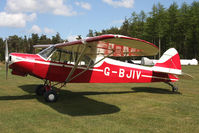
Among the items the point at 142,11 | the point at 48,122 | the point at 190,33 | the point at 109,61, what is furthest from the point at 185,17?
the point at 48,122

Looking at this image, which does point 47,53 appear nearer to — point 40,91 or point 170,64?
point 40,91

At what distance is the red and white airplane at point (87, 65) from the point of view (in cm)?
677

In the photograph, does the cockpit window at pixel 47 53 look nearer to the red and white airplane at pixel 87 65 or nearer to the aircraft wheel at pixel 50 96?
the red and white airplane at pixel 87 65

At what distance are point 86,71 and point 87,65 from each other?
269 mm

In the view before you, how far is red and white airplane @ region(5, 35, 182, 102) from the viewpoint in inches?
267

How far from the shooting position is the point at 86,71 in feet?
27.1

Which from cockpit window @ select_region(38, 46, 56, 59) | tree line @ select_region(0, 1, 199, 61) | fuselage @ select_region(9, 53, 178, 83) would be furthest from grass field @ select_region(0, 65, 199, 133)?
tree line @ select_region(0, 1, 199, 61)

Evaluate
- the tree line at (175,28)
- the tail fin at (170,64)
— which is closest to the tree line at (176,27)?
the tree line at (175,28)

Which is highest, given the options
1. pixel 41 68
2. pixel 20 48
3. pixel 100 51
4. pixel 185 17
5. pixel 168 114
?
pixel 185 17

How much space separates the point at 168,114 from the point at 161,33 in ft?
193

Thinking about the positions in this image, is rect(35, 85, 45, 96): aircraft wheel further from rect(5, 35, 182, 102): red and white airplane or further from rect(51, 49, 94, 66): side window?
rect(51, 49, 94, 66): side window

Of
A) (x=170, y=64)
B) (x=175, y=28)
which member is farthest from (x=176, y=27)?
(x=170, y=64)

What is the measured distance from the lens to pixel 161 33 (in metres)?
60.7

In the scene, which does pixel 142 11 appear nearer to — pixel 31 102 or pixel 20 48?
pixel 20 48
